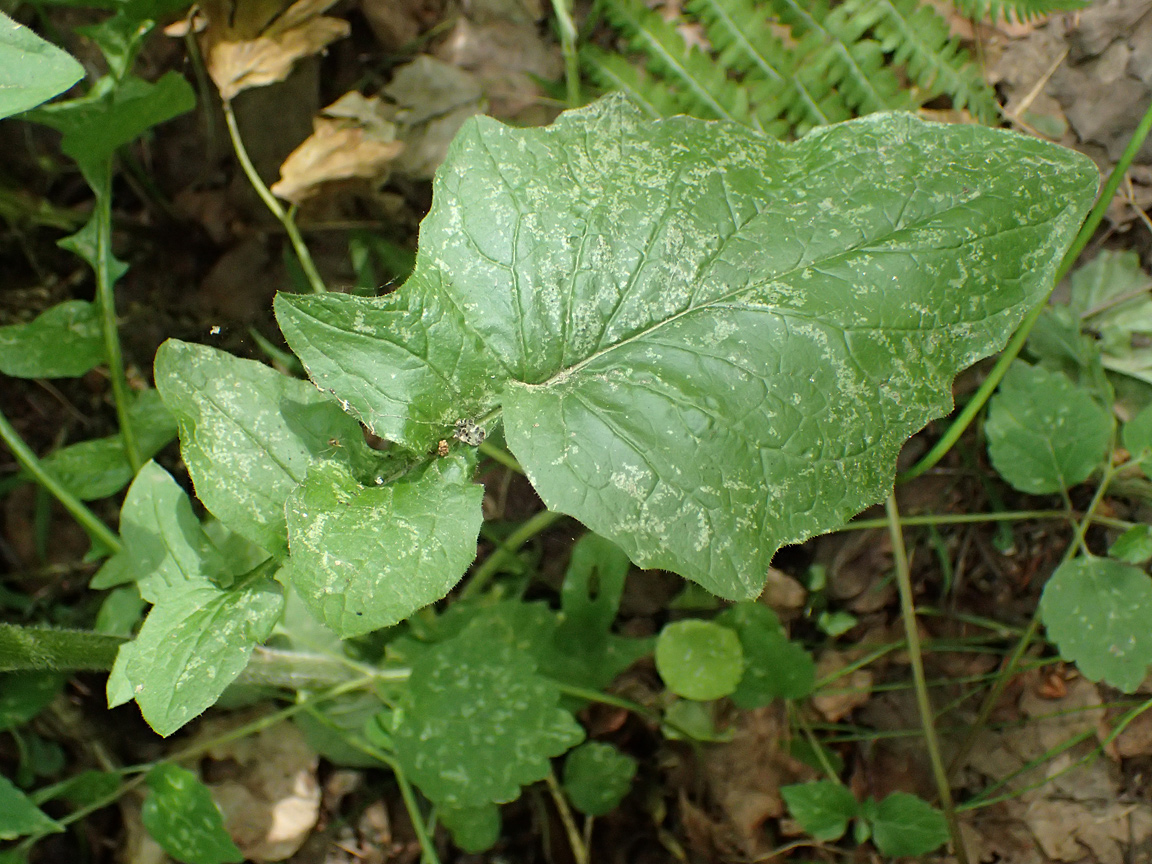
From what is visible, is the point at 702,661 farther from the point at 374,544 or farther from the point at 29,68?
the point at 29,68

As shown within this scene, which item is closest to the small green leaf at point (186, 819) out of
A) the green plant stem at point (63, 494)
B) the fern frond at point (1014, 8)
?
the green plant stem at point (63, 494)

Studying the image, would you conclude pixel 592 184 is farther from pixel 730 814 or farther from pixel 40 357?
pixel 730 814

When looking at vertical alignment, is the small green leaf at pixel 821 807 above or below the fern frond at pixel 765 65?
below

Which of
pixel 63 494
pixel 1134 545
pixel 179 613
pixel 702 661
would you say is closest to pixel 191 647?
pixel 179 613

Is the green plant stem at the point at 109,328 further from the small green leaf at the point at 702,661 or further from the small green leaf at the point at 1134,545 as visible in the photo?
the small green leaf at the point at 1134,545

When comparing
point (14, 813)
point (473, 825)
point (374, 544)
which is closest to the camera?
point (374, 544)

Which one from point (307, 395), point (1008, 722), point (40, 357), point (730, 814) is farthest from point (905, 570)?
point (40, 357)

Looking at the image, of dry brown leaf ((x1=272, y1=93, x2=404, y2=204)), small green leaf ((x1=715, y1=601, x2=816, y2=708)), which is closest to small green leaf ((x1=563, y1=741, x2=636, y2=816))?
small green leaf ((x1=715, y1=601, x2=816, y2=708))
